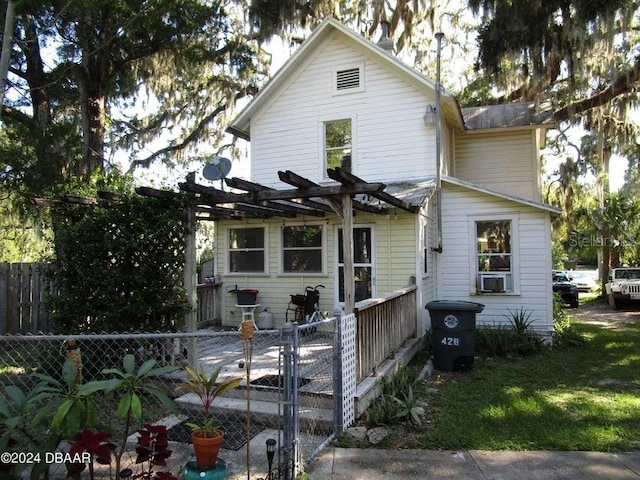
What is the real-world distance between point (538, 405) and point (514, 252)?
4.89 metres

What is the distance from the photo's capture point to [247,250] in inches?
435

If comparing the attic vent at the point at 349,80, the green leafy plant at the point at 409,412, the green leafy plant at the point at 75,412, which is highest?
the attic vent at the point at 349,80

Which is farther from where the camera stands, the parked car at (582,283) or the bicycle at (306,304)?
the parked car at (582,283)

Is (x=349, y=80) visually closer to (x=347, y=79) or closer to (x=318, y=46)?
(x=347, y=79)

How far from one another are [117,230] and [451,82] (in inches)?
695

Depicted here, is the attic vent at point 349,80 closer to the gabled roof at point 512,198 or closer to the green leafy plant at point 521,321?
the gabled roof at point 512,198

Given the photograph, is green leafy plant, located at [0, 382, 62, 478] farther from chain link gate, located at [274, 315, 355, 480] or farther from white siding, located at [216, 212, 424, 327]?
white siding, located at [216, 212, 424, 327]

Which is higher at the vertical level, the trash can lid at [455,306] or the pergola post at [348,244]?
the pergola post at [348,244]

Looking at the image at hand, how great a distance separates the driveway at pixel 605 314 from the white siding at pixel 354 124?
347 inches

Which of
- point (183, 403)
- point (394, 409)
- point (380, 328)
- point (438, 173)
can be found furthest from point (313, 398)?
point (438, 173)

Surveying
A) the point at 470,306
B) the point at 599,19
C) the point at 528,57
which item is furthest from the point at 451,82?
the point at 470,306

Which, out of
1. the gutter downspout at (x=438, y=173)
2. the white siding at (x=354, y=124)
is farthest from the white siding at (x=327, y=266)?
the white siding at (x=354, y=124)

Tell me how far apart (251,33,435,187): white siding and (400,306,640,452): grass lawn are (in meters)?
4.72

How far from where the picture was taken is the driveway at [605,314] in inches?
571
